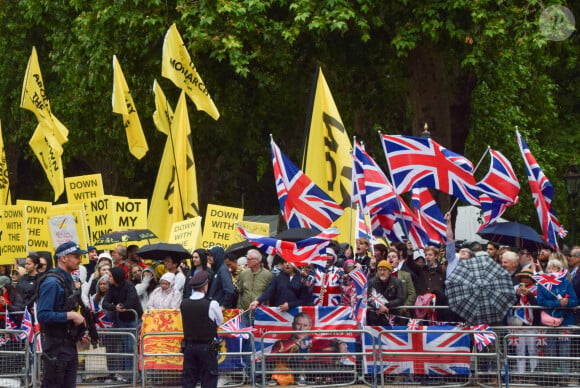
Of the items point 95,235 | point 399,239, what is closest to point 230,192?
point 95,235

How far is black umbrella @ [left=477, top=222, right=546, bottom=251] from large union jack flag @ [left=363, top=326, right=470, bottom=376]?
3323 millimetres

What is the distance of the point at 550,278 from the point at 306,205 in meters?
3.71

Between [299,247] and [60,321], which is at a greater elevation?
[299,247]

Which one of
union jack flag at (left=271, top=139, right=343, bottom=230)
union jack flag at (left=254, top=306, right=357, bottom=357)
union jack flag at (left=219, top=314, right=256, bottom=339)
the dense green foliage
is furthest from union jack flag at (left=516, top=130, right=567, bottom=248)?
the dense green foliage

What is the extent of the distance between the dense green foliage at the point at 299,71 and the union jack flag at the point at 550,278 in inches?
315

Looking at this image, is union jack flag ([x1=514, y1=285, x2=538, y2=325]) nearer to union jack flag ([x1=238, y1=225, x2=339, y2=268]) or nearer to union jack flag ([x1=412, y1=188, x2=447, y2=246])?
union jack flag ([x1=412, y1=188, x2=447, y2=246])

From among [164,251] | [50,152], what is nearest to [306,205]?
[164,251]

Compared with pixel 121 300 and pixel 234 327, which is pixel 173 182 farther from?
pixel 234 327

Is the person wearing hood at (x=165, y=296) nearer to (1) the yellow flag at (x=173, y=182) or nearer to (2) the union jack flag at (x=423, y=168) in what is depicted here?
(2) the union jack flag at (x=423, y=168)

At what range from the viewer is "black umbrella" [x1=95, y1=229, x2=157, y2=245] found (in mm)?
18234

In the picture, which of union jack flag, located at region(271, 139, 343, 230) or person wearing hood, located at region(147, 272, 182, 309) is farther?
union jack flag, located at region(271, 139, 343, 230)

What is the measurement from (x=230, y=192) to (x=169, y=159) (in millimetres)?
22631

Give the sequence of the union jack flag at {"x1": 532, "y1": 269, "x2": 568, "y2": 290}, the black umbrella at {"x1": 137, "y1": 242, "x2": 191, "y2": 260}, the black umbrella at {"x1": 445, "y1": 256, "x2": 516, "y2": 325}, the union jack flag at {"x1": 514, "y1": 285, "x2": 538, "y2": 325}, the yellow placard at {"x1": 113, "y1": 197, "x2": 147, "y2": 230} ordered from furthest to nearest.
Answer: the yellow placard at {"x1": 113, "y1": 197, "x2": 147, "y2": 230}, the black umbrella at {"x1": 137, "y1": 242, "x2": 191, "y2": 260}, the union jack flag at {"x1": 514, "y1": 285, "x2": 538, "y2": 325}, the union jack flag at {"x1": 532, "y1": 269, "x2": 568, "y2": 290}, the black umbrella at {"x1": 445, "y1": 256, "x2": 516, "y2": 325}

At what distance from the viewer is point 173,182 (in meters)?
20.1
